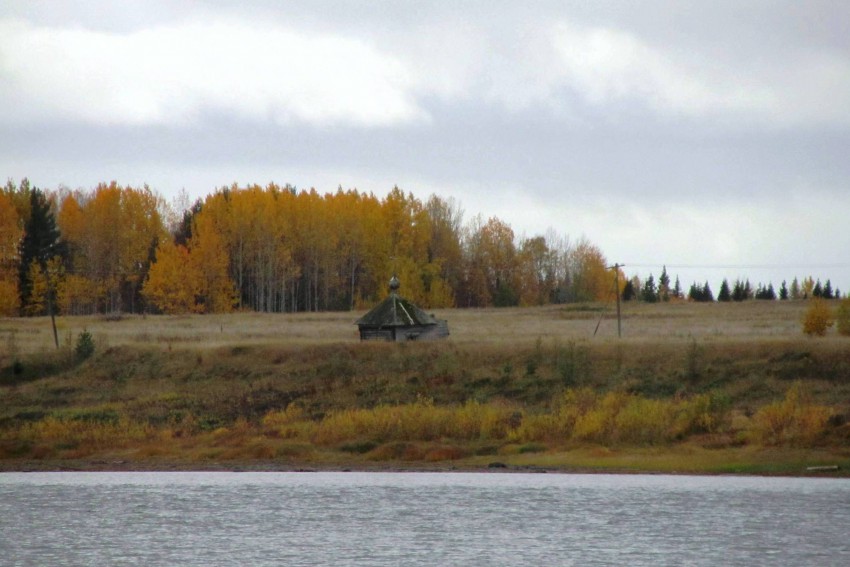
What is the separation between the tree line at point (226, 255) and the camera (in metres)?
117

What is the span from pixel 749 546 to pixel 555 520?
19.9 ft

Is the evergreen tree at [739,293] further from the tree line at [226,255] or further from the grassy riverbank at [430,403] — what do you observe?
the grassy riverbank at [430,403]

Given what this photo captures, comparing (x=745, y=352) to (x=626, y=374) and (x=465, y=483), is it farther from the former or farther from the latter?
(x=465, y=483)

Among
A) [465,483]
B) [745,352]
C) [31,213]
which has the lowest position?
[465,483]

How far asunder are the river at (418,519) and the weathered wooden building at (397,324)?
2502cm

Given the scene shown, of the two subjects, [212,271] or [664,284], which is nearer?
[212,271]

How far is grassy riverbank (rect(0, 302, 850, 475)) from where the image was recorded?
4766 centimetres

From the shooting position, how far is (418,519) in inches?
1391

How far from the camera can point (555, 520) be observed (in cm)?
3525

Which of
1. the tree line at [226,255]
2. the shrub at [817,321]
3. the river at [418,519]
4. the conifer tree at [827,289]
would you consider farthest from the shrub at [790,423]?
the conifer tree at [827,289]

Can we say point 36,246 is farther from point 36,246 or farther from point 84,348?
point 84,348

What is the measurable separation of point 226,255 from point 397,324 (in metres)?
51.0

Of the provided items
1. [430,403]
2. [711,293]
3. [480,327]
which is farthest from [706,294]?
[430,403]

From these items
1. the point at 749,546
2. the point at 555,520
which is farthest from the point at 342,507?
the point at 749,546
